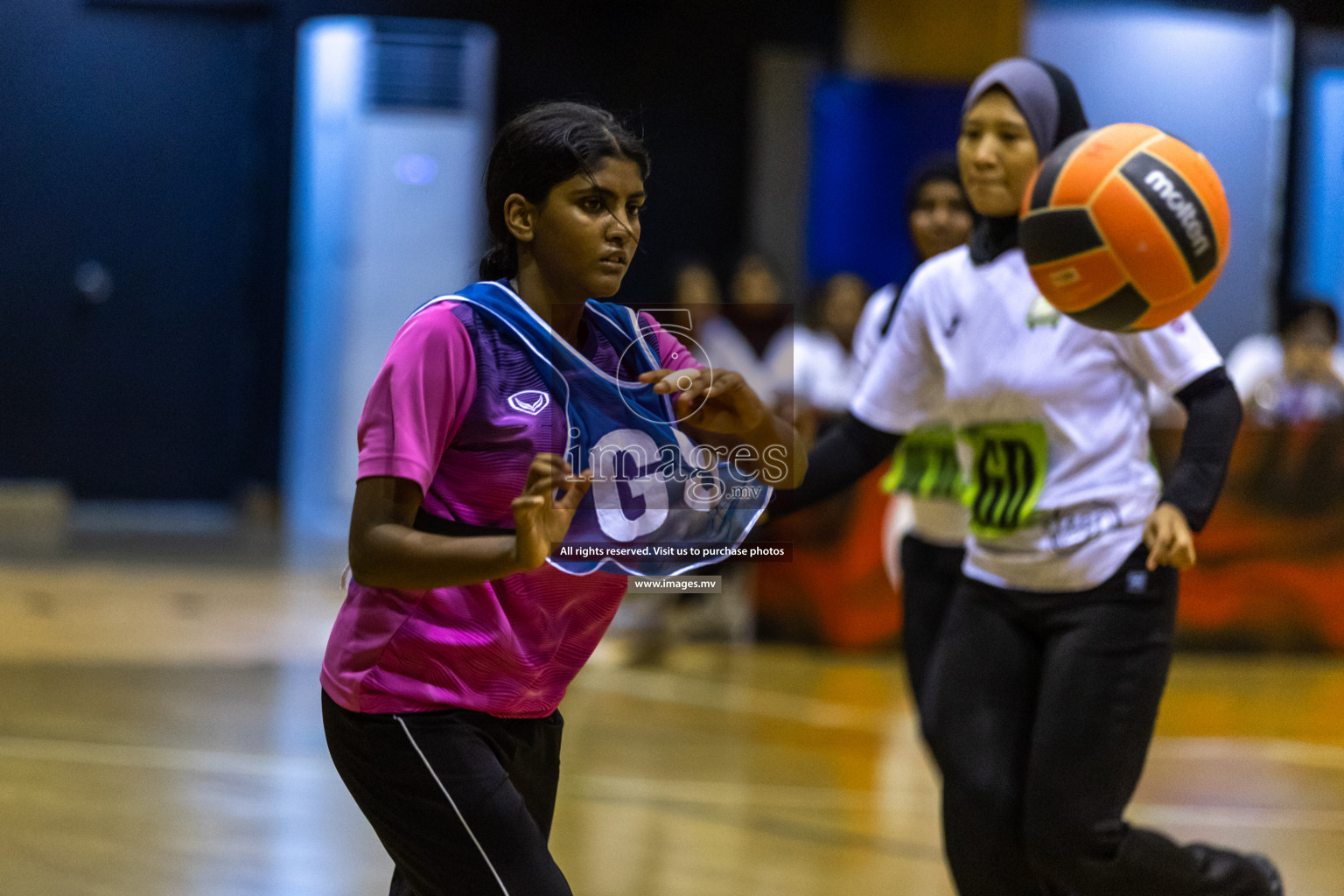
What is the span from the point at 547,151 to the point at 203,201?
899 cm

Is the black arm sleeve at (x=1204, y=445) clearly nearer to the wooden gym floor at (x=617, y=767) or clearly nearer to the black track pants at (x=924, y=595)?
the black track pants at (x=924, y=595)

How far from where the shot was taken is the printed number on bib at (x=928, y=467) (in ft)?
11.3

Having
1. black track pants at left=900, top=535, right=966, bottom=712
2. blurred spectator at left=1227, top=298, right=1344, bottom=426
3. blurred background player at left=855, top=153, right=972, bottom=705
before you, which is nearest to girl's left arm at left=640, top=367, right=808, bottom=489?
blurred background player at left=855, top=153, right=972, bottom=705

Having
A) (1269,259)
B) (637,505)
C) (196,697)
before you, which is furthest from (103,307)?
(637,505)

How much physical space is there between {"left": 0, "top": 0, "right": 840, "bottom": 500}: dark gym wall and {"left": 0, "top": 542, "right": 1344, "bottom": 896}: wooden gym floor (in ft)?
9.78

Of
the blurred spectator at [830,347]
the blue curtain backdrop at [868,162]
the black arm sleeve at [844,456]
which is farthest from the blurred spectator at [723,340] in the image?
the black arm sleeve at [844,456]

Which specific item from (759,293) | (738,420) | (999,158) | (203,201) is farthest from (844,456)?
(203,201)

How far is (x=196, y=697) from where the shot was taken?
550cm

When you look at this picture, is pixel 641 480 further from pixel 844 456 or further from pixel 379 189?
pixel 379 189

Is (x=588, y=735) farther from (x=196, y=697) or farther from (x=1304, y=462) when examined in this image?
(x=1304, y=462)

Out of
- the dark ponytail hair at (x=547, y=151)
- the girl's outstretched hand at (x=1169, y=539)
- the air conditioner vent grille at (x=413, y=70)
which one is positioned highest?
A: the air conditioner vent grille at (x=413, y=70)

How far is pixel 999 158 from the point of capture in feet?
8.67

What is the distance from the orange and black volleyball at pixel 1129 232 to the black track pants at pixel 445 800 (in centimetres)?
114

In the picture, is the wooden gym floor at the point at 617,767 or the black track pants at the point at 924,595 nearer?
the black track pants at the point at 924,595
